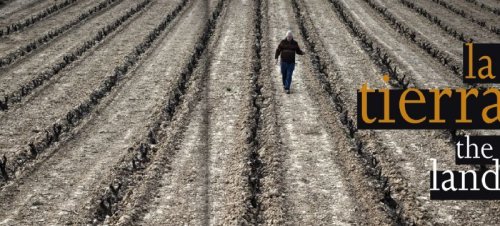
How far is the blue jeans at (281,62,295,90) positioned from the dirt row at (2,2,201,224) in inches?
133

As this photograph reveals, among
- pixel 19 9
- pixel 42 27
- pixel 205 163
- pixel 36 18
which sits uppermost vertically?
pixel 19 9

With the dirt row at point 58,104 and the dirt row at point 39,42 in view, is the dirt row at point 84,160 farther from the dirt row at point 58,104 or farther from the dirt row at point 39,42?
the dirt row at point 39,42

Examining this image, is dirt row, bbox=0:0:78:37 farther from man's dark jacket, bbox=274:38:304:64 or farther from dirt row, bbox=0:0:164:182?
man's dark jacket, bbox=274:38:304:64

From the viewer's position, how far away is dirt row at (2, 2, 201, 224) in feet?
30.7

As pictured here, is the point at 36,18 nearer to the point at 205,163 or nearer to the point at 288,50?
the point at 288,50

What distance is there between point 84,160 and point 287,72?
6.24 m

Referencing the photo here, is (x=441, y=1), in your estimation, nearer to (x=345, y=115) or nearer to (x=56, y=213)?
(x=345, y=115)

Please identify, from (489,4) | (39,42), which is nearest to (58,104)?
(39,42)

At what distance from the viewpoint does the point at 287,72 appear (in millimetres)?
15250

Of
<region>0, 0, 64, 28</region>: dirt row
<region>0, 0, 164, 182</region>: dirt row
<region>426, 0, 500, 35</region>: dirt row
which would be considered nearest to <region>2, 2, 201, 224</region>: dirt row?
<region>0, 0, 164, 182</region>: dirt row

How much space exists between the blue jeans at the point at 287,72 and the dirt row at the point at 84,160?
338 cm

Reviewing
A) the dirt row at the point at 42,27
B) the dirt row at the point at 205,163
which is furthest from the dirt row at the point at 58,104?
the dirt row at the point at 42,27

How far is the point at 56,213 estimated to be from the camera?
30.2ft

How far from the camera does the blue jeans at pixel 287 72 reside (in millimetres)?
14977
